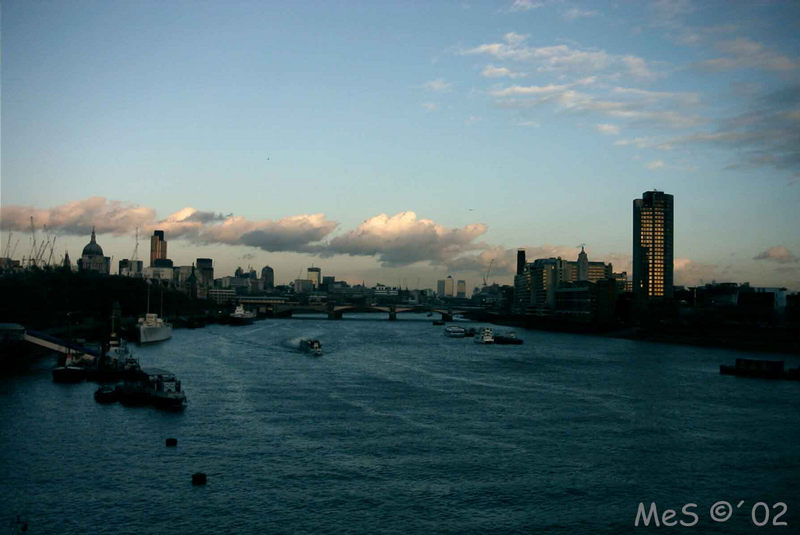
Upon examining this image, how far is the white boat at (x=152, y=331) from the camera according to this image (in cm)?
9694

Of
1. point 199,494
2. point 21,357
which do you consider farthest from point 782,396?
point 21,357

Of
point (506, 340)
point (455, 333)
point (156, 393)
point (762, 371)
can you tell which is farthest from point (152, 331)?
point (762, 371)

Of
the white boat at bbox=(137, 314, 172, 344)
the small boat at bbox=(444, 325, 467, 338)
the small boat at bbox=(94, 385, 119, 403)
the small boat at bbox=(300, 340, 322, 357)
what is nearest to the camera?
the small boat at bbox=(94, 385, 119, 403)

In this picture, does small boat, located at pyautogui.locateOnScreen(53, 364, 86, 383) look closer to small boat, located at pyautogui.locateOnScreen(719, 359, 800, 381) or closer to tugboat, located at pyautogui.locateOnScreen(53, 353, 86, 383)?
tugboat, located at pyautogui.locateOnScreen(53, 353, 86, 383)

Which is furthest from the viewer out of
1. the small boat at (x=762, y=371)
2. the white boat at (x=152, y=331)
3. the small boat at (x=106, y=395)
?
the white boat at (x=152, y=331)

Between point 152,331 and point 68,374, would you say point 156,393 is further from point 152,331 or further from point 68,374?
point 152,331

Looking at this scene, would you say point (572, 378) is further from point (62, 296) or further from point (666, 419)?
point (62, 296)

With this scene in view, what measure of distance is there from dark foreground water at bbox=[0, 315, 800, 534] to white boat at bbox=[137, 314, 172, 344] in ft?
127

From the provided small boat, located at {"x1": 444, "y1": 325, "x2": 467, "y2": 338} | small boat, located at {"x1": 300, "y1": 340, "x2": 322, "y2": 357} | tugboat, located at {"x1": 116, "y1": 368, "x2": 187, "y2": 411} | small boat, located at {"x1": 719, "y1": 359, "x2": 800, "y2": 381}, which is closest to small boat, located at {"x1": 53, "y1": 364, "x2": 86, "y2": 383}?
tugboat, located at {"x1": 116, "y1": 368, "x2": 187, "y2": 411}

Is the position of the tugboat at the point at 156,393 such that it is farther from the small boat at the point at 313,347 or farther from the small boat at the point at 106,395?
the small boat at the point at 313,347

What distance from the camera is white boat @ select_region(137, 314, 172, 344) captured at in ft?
→ 318

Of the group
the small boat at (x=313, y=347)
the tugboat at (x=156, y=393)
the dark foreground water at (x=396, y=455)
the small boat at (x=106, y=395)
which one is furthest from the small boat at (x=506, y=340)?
the small boat at (x=106, y=395)

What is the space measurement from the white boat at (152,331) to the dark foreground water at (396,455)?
38565 millimetres

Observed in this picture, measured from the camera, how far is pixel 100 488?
1072 inches
